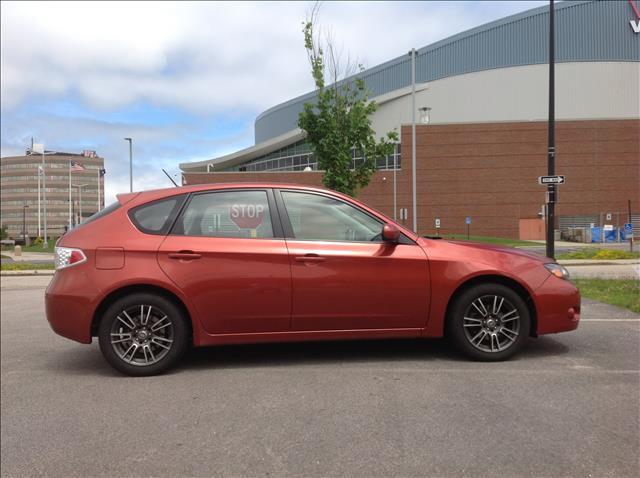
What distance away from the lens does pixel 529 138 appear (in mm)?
48250

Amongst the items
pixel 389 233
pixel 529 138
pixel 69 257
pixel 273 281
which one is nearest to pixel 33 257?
pixel 69 257

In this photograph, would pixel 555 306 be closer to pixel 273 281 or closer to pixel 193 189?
pixel 273 281

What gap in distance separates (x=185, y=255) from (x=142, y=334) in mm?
778

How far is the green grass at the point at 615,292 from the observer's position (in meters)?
7.72

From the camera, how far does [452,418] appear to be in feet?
11.8

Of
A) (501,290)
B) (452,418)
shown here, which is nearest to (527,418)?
(452,418)

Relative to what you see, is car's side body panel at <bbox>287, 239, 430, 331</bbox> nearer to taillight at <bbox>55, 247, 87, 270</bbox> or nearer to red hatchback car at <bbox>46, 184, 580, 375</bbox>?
red hatchback car at <bbox>46, 184, 580, 375</bbox>

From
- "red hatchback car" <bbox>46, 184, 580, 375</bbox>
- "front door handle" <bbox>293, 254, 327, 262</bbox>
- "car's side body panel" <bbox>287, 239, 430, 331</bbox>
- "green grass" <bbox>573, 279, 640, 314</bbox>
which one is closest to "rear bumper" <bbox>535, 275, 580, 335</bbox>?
"red hatchback car" <bbox>46, 184, 580, 375</bbox>

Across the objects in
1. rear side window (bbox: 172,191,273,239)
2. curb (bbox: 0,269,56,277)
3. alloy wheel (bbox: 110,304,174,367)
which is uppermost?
rear side window (bbox: 172,191,273,239)

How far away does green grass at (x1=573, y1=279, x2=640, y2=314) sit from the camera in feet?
25.3

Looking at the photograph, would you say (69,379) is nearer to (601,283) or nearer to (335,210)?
(335,210)

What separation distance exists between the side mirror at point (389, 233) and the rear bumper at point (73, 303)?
8.31 ft

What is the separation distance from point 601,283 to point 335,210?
309 inches

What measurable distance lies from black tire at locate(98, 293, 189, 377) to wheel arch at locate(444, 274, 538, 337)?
7.99 feet
